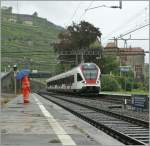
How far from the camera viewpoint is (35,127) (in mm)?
15914

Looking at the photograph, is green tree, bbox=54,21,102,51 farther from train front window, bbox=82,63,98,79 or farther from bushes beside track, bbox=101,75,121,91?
train front window, bbox=82,63,98,79

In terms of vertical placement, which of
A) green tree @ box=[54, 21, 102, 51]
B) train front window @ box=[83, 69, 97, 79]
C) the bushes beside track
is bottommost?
the bushes beside track

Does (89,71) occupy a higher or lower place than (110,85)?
higher

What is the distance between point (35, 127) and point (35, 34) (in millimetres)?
131787

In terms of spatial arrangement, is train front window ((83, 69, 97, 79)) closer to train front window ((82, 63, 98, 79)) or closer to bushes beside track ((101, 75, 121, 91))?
train front window ((82, 63, 98, 79))

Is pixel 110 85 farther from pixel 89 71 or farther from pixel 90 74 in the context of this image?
pixel 89 71

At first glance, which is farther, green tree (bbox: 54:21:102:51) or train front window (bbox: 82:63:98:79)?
green tree (bbox: 54:21:102:51)

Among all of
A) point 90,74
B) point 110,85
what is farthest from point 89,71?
point 110,85

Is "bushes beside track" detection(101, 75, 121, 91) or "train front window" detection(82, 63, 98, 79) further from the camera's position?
"bushes beside track" detection(101, 75, 121, 91)

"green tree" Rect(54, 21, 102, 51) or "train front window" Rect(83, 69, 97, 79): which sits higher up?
"green tree" Rect(54, 21, 102, 51)

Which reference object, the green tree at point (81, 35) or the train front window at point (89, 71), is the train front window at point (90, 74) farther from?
the green tree at point (81, 35)

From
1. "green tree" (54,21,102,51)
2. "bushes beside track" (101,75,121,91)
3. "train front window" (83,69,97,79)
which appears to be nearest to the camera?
"train front window" (83,69,97,79)

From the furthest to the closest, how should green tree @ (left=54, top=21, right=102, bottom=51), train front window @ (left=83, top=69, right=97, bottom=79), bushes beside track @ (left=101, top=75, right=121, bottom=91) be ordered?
bushes beside track @ (left=101, top=75, right=121, bottom=91)
green tree @ (left=54, top=21, right=102, bottom=51)
train front window @ (left=83, top=69, right=97, bottom=79)

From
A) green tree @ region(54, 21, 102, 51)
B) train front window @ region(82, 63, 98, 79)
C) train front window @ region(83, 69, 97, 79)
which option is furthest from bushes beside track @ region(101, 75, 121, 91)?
train front window @ region(83, 69, 97, 79)
